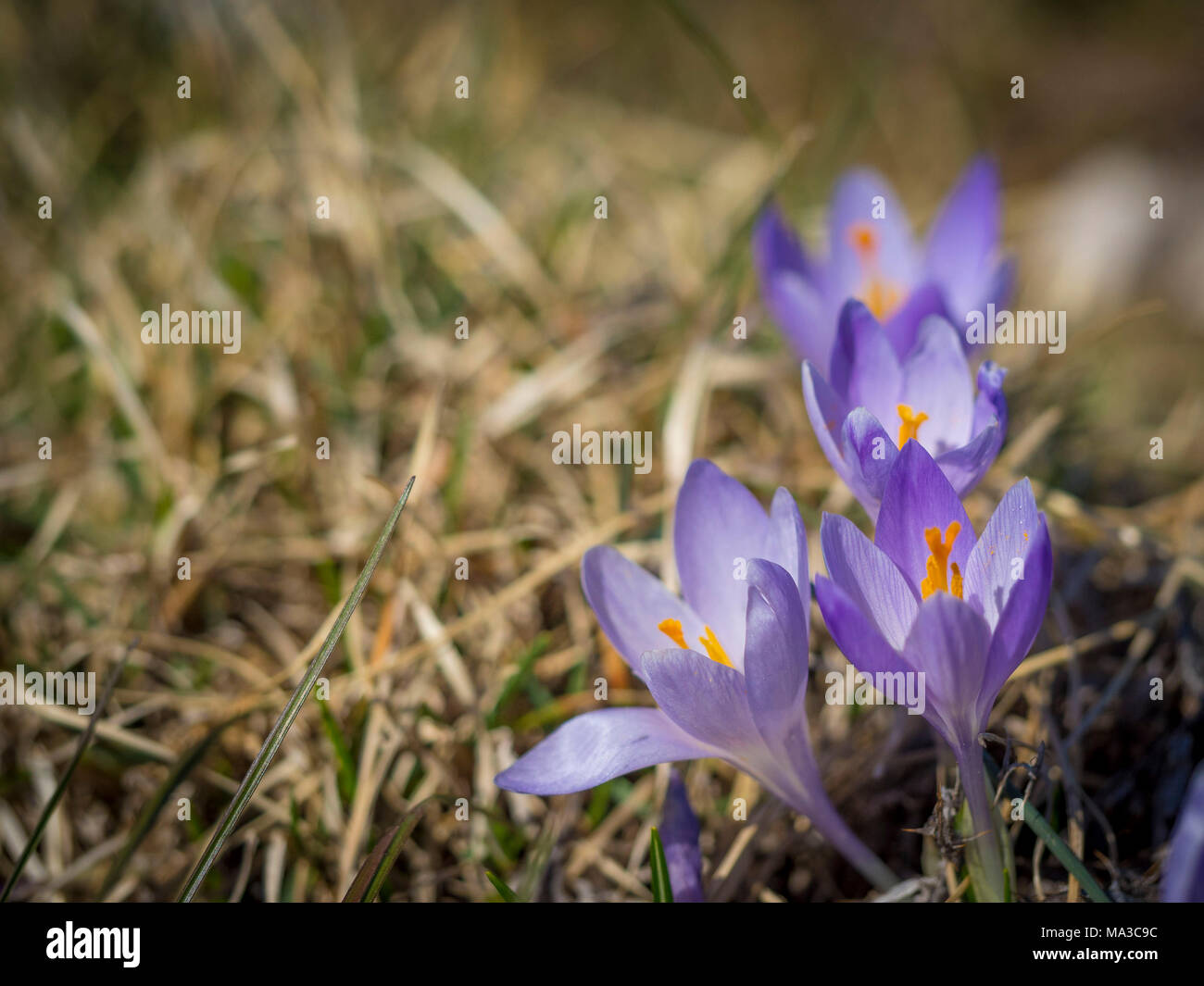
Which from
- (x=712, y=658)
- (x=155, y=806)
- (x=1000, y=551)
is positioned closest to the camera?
(x=1000, y=551)

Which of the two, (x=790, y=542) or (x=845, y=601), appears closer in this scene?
(x=845, y=601)

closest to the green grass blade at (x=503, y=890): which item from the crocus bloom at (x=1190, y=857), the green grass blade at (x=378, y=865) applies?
the green grass blade at (x=378, y=865)

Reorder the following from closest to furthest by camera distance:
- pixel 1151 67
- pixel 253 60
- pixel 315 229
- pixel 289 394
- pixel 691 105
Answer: pixel 289 394 → pixel 315 229 → pixel 253 60 → pixel 691 105 → pixel 1151 67

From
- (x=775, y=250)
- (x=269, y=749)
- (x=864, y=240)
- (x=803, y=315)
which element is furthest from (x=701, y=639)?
(x=864, y=240)

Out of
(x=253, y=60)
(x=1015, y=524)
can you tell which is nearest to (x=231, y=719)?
(x=1015, y=524)

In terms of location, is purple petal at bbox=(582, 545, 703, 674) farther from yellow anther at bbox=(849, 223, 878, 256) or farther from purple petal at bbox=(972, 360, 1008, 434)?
yellow anther at bbox=(849, 223, 878, 256)

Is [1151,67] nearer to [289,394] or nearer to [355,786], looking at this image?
[289,394]

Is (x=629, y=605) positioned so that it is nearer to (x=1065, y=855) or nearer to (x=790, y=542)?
(x=790, y=542)
